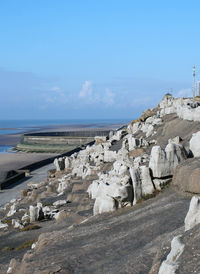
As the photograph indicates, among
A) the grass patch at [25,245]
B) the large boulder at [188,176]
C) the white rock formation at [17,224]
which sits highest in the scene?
the large boulder at [188,176]

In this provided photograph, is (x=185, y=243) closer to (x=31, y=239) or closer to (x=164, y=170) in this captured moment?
(x=164, y=170)

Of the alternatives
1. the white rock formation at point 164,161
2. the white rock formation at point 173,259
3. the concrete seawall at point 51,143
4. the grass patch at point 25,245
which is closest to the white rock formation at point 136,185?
the white rock formation at point 164,161

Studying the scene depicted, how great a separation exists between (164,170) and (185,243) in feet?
34.0

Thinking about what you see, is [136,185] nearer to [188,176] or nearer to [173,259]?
[188,176]

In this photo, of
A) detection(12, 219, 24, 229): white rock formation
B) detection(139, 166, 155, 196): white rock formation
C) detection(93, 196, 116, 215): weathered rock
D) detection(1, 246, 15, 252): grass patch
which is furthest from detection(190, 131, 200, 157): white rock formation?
detection(12, 219, 24, 229): white rock formation

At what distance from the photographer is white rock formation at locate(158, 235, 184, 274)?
9.78 m

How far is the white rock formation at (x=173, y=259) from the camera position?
385 inches

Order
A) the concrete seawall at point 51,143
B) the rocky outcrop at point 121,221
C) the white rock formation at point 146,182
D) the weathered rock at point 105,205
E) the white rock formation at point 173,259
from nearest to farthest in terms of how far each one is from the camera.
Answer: the white rock formation at point 173,259 → the rocky outcrop at point 121,221 → the weathered rock at point 105,205 → the white rock formation at point 146,182 → the concrete seawall at point 51,143

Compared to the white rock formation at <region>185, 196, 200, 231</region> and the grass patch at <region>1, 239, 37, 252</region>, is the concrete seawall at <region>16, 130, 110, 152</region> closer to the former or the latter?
the grass patch at <region>1, 239, 37, 252</region>

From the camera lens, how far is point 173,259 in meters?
10.4

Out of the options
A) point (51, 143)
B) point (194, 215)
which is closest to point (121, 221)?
point (194, 215)

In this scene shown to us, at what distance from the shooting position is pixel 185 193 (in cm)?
1781

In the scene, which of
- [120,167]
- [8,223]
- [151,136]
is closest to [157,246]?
[120,167]

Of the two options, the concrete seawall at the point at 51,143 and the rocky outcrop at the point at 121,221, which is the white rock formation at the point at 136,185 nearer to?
the rocky outcrop at the point at 121,221
